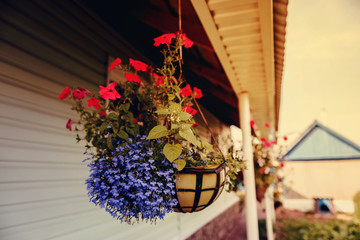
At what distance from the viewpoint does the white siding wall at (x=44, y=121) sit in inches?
58.4

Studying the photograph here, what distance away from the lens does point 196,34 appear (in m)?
2.15

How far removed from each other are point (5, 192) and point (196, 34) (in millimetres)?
1907

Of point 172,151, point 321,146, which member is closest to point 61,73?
point 172,151

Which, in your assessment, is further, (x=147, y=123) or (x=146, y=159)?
(x=147, y=123)

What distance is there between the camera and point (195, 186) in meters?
1.12

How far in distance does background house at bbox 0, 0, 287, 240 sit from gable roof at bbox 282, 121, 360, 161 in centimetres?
1249

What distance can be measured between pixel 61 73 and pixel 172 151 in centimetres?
144

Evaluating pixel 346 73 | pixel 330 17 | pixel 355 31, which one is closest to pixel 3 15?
pixel 330 17

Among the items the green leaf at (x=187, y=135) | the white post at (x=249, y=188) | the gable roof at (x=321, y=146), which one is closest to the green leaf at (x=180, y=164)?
the green leaf at (x=187, y=135)

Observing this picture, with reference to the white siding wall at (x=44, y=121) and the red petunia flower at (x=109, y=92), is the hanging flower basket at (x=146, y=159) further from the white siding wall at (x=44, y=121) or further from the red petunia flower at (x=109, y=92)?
the white siding wall at (x=44, y=121)

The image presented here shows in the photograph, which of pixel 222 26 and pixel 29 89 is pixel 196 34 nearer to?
pixel 222 26

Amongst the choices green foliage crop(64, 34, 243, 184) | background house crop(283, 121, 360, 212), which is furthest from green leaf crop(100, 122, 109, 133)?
background house crop(283, 121, 360, 212)

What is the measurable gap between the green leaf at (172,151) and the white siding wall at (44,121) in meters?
1.13

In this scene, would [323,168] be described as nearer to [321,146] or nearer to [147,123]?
[321,146]
